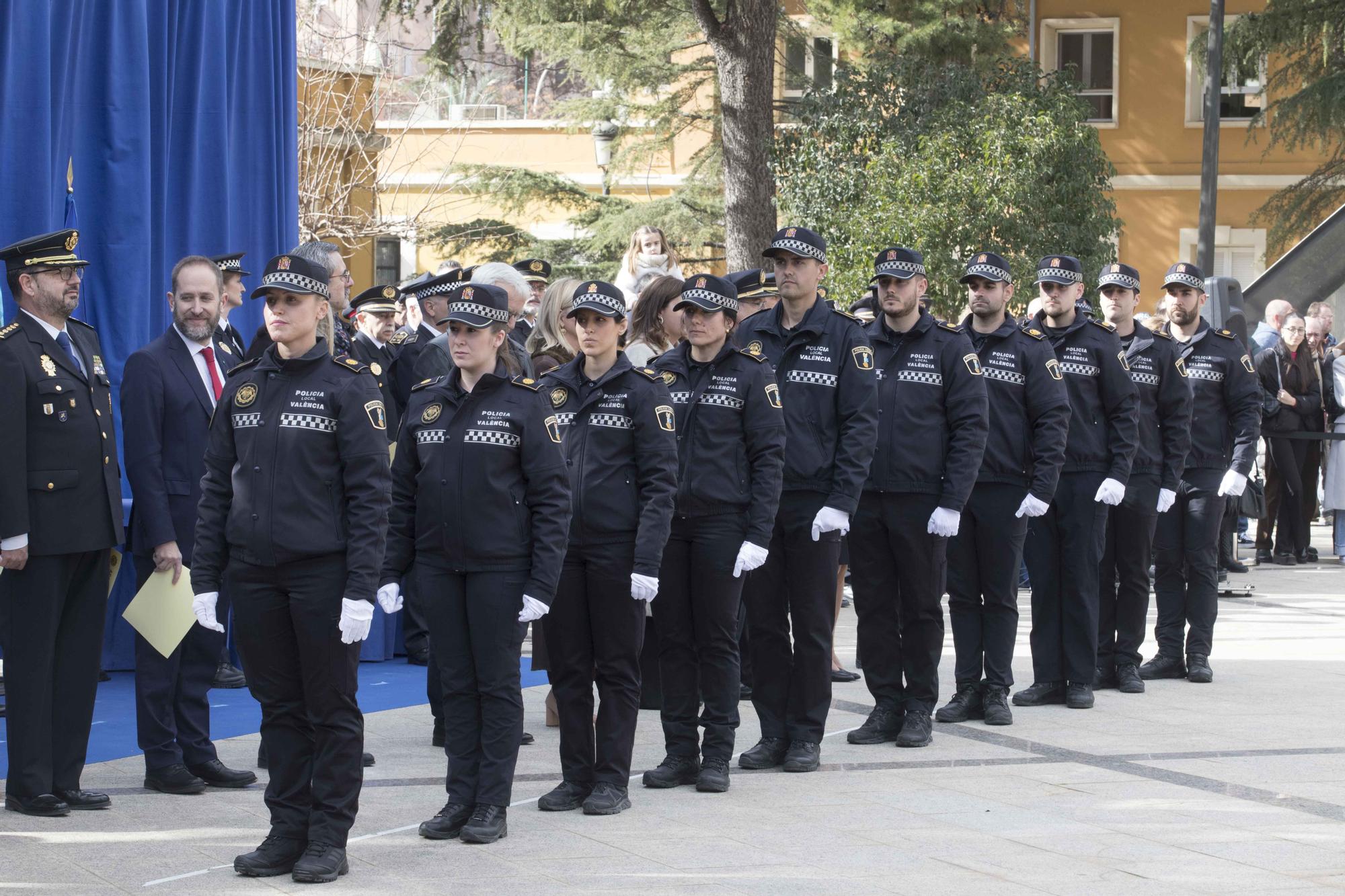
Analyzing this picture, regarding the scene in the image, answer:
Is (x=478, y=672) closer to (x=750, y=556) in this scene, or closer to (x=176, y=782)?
(x=750, y=556)

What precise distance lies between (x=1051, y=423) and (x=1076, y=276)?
1.03m

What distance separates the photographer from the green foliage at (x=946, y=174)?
1788 centimetres

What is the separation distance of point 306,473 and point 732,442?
1.99 meters

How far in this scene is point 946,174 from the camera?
59.0 ft

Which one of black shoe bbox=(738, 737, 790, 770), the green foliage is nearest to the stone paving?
black shoe bbox=(738, 737, 790, 770)

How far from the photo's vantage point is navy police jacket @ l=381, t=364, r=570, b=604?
611 cm

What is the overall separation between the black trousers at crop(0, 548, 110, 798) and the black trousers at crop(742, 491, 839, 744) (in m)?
2.75

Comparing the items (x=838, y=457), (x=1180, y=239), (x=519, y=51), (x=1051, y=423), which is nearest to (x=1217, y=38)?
(x=519, y=51)

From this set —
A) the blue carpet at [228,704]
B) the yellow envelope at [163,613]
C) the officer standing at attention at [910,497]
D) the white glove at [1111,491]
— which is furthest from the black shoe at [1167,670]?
the yellow envelope at [163,613]

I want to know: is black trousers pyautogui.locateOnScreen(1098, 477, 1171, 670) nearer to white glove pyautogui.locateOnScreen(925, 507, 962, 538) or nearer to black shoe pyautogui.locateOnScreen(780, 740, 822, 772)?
white glove pyautogui.locateOnScreen(925, 507, 962, 538)

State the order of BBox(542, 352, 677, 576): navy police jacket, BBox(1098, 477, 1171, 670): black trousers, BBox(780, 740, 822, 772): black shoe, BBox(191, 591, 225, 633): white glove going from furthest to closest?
1. BBox(1098, 477, 1171, 670): black trousers
2. BBox(780, 740, 822, 772): black shoe
3. BBox(542, 352, 677, 576): navy police jacket
4. BBox(191, 591, 225, 633): white glove

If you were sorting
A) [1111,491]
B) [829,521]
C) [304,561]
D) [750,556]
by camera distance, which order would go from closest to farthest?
[304,561]
[750,556]
[829,521]
[1111,491]

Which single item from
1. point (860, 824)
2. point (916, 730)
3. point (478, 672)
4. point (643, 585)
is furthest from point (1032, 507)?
point (478, 672)

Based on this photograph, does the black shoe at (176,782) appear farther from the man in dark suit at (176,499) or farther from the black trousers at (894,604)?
the black trousers at (894,604)
